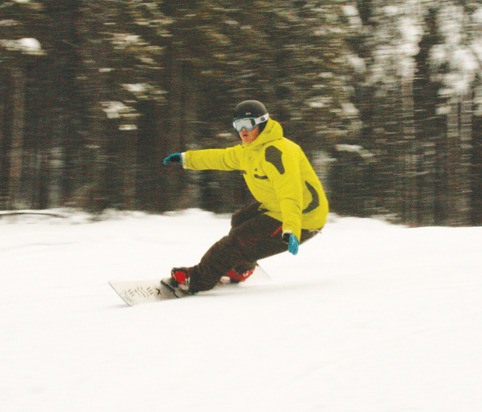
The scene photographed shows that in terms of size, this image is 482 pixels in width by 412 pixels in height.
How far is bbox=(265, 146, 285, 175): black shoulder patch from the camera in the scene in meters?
4.10

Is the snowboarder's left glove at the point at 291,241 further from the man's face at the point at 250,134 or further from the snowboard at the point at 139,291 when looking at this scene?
the snowboard at the point at 139,291

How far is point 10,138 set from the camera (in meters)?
9.01

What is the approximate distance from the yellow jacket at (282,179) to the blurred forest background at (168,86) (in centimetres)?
397

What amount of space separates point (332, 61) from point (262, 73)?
1078mm

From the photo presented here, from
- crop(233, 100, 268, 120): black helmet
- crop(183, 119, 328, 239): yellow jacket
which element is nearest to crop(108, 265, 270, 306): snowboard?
crop(183, 119, 328, 239): yellow jacket

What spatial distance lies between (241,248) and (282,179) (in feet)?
1.96

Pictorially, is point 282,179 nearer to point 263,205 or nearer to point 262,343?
point 263,205

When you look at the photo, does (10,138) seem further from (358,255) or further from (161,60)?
(358,255)

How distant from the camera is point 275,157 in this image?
4.13 metres

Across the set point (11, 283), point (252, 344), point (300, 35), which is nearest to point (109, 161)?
point (300, 35)

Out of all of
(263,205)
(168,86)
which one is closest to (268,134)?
(263,205)

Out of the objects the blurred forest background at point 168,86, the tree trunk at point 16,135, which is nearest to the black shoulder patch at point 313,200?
the blurred forest background at point 168,86

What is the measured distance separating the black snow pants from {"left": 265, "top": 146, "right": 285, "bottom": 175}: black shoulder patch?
41cm

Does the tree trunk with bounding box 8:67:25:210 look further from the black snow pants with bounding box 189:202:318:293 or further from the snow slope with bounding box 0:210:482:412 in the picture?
the black snow pants with bounding box 189:202:318:293
